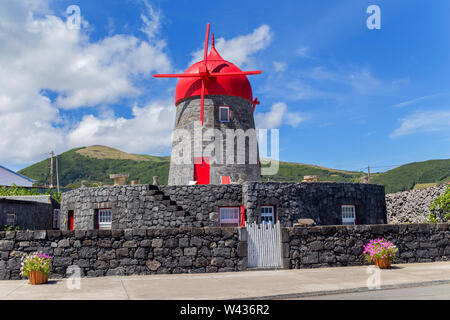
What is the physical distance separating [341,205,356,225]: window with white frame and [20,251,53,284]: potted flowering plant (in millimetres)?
13002

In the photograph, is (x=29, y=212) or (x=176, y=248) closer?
(x=176, y=248)

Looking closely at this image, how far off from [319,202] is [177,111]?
10.3 metres

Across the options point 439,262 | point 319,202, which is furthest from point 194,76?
point 439,262

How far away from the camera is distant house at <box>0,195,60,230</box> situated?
25.0 m

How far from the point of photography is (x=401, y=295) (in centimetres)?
871

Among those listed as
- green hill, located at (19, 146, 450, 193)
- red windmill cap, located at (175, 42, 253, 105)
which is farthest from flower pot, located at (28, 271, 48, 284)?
green hill, located at (19, 146, 450, 193)

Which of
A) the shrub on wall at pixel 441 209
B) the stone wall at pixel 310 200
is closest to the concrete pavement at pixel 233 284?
the stone wall at pixel 310 200

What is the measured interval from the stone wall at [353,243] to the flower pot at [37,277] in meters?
6.81

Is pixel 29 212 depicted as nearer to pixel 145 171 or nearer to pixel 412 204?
pixel 412 204

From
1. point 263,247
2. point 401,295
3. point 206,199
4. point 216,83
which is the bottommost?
point 401,295

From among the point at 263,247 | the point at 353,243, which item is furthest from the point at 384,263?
the point at 263,247

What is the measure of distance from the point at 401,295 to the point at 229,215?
390 inches
